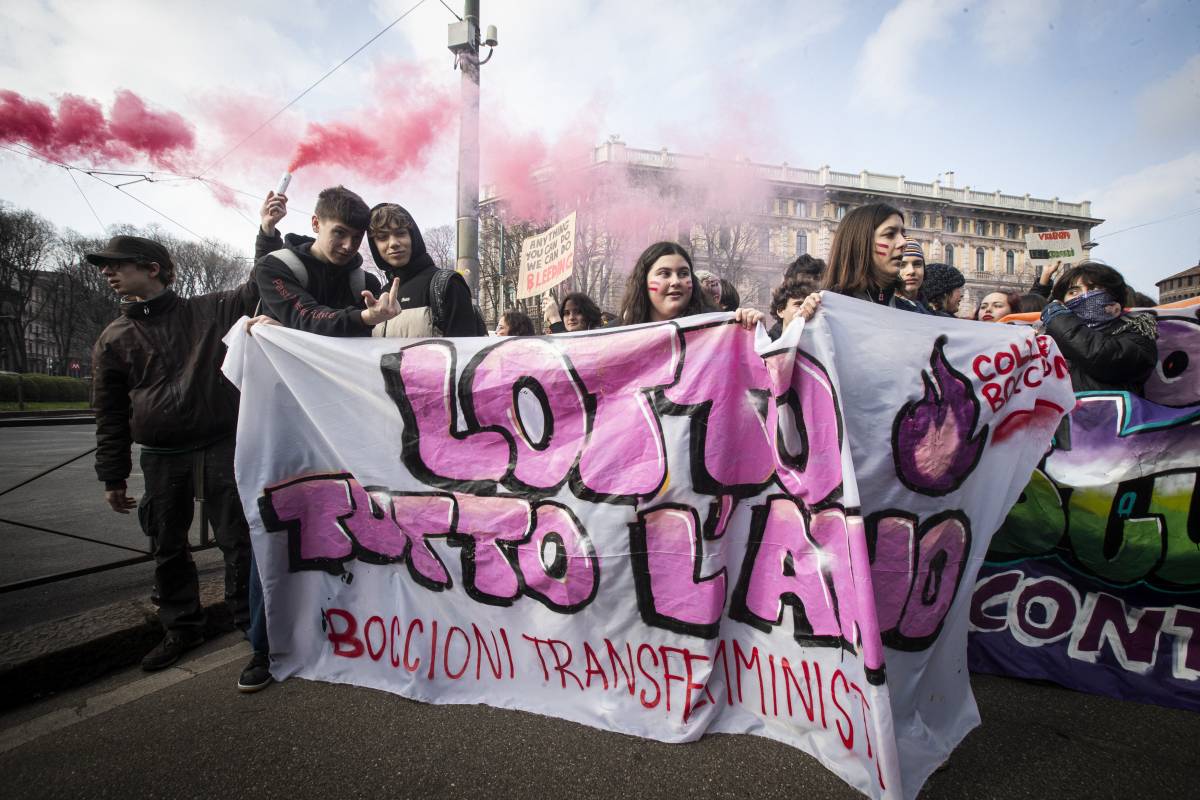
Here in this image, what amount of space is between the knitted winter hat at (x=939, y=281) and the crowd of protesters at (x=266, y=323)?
691mm

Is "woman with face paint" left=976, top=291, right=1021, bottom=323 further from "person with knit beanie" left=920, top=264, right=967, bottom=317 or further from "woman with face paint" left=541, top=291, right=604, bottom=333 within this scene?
"woman with face paint" left=541, top=291, right=604, bottom=333

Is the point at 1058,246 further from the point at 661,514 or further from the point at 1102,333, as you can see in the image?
the point at 661,514

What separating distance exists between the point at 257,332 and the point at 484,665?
1694 mm

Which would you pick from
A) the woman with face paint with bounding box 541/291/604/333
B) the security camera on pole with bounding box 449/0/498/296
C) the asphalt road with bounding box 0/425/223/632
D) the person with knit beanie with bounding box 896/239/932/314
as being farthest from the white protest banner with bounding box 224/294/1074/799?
the security camera on pole with bounding box 449/0/498/296

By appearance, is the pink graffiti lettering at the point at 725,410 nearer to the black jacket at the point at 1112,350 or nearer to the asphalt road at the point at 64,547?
the black jacket at the point at 1112,350

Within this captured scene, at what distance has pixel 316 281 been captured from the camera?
2.66 metres

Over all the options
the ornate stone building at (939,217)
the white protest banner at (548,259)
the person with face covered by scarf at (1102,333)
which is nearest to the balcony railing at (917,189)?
the ornate stone building at (939,217)

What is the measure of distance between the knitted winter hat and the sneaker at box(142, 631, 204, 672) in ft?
13.9

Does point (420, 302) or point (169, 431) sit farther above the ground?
point (420, 302)

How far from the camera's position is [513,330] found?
4539 millimetres

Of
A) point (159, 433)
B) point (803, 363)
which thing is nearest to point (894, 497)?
point (803, 363)

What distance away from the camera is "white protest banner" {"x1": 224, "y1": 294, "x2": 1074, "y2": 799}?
69.4 inches

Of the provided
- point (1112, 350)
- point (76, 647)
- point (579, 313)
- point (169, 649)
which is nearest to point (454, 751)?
point (169, 649)

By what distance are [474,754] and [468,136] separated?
4867 millimetres
